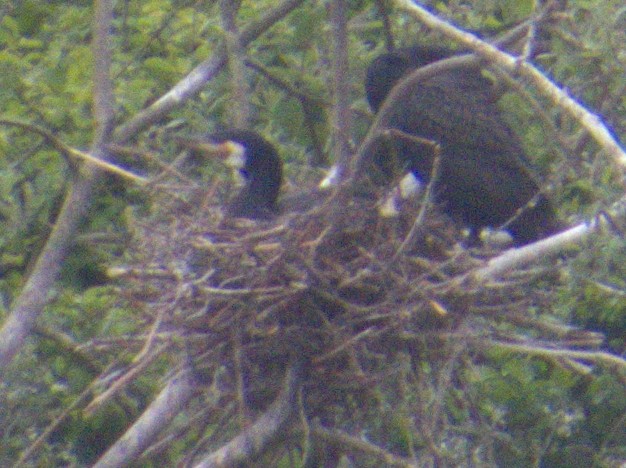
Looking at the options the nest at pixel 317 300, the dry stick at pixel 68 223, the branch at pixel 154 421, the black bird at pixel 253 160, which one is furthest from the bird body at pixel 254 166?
the branch at pixel 154 421

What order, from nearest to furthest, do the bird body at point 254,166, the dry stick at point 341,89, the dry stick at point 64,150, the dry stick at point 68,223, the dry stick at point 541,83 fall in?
the dry stick at point 541,83 < the dry stick at point 341,89 < the dry stick at point 64,150 < the dry stick at point 68,223 < the bird body at point 254,166

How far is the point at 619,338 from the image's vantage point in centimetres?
689

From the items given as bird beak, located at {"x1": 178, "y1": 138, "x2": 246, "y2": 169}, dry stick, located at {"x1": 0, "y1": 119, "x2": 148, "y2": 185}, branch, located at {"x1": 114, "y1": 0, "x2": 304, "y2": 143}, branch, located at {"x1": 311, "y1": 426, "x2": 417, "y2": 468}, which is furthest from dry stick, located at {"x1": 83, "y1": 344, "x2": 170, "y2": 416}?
branch, located at {"x1": 114, "y1": 0, "x2": 304, "y2": 143}

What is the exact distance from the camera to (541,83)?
393 centimetres

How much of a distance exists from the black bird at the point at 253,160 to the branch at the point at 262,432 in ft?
2.55

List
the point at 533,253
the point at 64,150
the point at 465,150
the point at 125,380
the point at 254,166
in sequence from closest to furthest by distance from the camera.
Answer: the point at 125,380 < the point at 533,253 < the point at 64,150 < the point at 254,166 < the point at 465,150

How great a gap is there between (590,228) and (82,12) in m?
2.75

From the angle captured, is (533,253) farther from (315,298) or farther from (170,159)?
(170,159)

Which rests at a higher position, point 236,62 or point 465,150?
Answer: point 236,62

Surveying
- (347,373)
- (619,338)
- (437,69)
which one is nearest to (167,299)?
(347,373)

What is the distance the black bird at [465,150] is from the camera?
578 cm

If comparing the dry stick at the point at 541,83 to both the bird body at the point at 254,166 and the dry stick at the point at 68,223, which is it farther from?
the dry stick at the point at 68,223

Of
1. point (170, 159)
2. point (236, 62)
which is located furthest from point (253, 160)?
point (170, 159)

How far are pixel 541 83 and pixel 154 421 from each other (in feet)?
4.56
